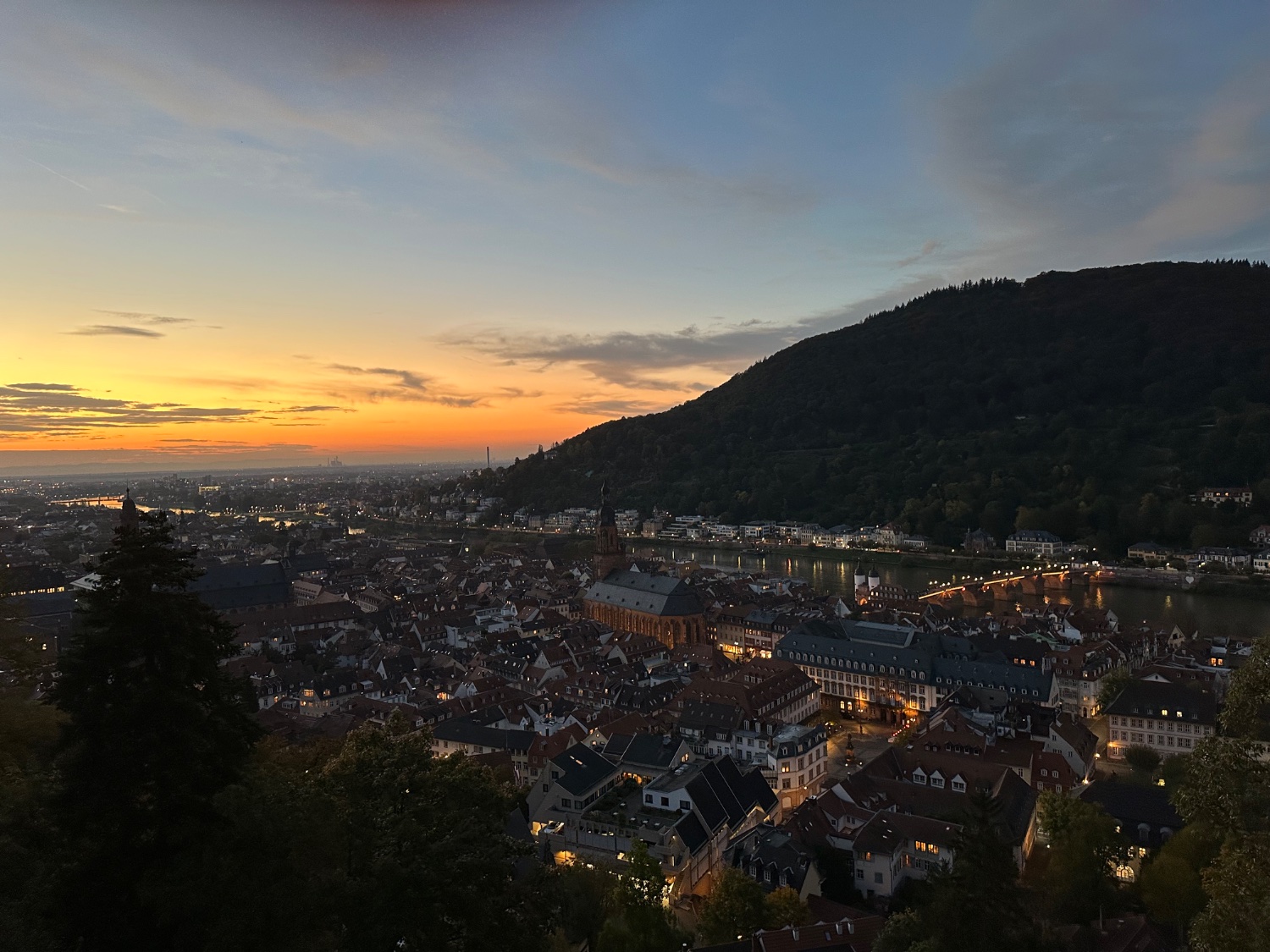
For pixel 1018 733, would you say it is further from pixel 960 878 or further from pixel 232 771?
pixel 232 771

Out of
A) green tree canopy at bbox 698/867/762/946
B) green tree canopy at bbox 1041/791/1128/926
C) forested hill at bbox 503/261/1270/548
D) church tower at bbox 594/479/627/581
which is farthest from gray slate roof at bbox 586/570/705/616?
forested hill at bbox 503/261/1270/548

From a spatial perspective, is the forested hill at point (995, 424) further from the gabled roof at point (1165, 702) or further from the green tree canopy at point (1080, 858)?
the green tree canopy at point (1080, 858)

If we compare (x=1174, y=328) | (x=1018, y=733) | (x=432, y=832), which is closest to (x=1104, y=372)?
(x=1174, y=328)

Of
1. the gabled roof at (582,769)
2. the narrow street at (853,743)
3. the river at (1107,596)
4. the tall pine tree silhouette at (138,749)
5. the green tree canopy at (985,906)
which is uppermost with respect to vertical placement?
the tall pine tree silhouette at (138,749)

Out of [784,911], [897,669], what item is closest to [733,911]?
[784,911]

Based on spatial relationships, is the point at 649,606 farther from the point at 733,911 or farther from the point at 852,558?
the point at 852,558

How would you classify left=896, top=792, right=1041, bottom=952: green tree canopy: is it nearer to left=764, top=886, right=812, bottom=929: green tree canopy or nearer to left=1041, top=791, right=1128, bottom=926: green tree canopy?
left=764, top=886, right=812, bottom=929: green tree canopy

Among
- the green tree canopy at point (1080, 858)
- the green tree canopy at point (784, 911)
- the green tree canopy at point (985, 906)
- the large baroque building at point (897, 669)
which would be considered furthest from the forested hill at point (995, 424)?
the green tree canopy at point (985, 906)
